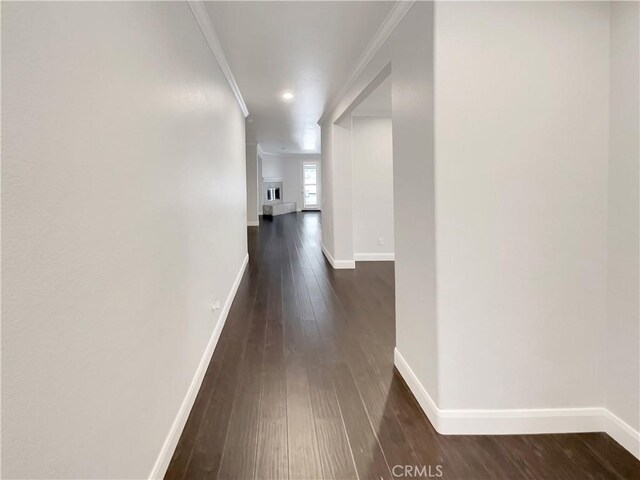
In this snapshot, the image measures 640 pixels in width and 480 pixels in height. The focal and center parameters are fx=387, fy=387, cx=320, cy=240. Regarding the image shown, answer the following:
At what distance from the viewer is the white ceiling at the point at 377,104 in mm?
4441

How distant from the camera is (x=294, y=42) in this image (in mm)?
3025

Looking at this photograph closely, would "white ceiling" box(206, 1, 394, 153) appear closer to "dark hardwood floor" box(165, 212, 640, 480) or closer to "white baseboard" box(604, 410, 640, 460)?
"dark hardwood floor" box(165, 212, 640, 480)

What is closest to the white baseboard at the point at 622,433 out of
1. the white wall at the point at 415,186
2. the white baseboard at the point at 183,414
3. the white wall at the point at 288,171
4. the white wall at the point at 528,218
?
the white wall at the point at 528,218

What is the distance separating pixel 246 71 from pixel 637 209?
3309 millimetres

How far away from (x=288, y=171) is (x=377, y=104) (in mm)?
11957

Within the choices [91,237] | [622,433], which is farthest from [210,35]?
[622,433]

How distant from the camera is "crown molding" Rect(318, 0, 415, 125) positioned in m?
2.27

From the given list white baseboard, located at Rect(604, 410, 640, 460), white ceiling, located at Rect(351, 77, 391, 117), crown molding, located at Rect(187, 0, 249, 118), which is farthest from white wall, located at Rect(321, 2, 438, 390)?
white ceiling, located at Rect(351, 77, 391, 117)

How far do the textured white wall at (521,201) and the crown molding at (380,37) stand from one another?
0.55 m

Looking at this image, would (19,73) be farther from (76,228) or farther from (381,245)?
(381,245)

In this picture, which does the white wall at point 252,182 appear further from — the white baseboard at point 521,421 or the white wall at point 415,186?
the white baseboard at point 521,421

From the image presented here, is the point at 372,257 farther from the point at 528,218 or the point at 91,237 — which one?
the point at 91,237

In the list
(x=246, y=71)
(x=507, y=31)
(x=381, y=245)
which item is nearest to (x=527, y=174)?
(x=507, y=31)

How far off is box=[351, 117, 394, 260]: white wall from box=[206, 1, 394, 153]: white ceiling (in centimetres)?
115
